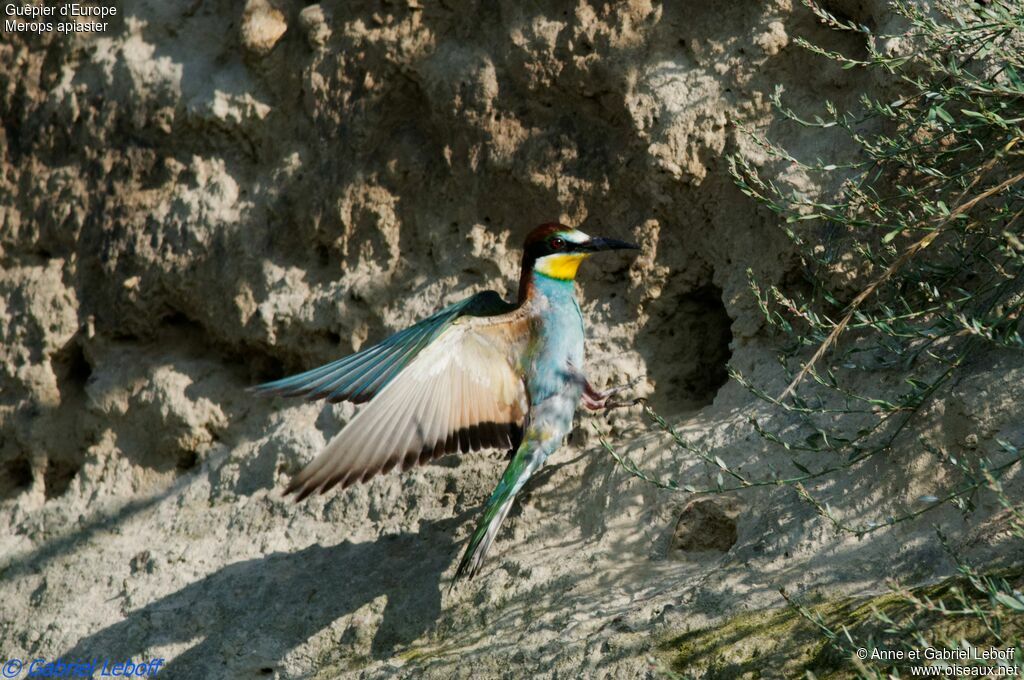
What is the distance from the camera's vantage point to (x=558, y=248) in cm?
324

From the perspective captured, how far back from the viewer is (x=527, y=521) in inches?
124

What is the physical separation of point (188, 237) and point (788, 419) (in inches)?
72.8

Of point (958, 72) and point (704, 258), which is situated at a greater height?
point (958, 72)

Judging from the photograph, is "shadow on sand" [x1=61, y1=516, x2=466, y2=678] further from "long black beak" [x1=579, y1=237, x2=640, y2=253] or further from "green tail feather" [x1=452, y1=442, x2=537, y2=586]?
"long black beak" [x1=579, y1=237, x2=640, y2=253]

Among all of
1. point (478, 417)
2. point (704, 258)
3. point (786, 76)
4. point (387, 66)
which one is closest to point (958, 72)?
point (786, 76)

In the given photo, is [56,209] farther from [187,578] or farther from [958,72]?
[958,72]

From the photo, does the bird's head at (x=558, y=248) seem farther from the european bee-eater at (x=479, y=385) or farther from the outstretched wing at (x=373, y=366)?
the outstretched wing at (x=373, y=366)

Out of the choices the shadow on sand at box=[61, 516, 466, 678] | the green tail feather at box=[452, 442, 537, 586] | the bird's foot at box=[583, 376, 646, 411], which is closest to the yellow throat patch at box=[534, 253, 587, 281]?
the bird's foot at box=[583, 376, 646, 411]

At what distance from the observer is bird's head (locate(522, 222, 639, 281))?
3238 millimetres
